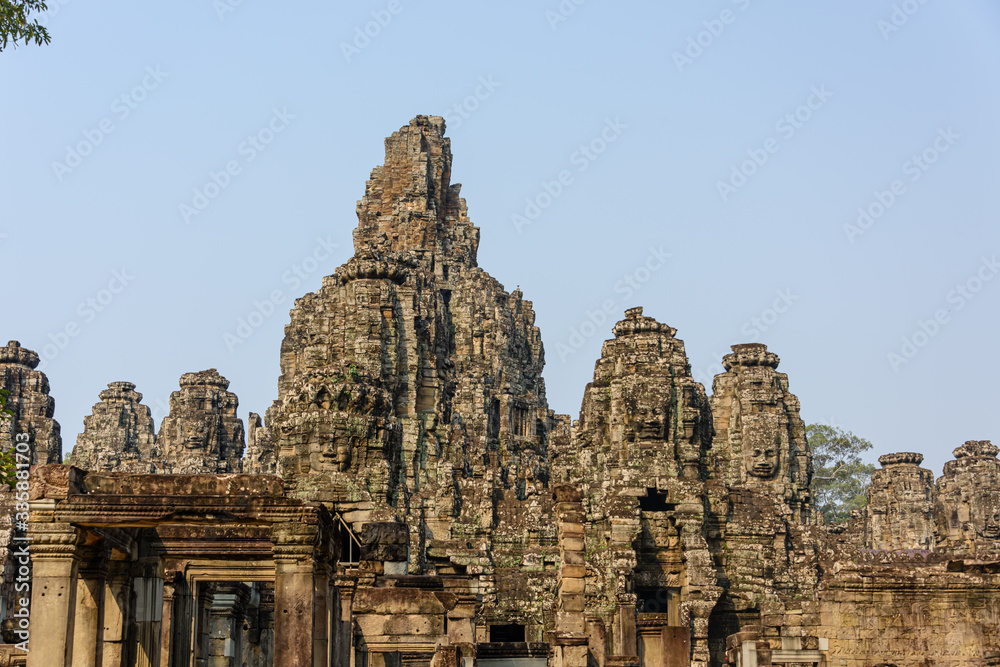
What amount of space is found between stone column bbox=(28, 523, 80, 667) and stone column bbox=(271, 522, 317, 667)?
6.87 ft

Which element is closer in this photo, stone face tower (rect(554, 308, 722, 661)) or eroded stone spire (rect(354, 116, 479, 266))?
stone face tower (rect(554, 308, 722, 661))

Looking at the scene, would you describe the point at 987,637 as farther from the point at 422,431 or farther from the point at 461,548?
the point at 422,431

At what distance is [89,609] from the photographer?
47.8 feet

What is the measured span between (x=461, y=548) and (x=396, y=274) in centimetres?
731

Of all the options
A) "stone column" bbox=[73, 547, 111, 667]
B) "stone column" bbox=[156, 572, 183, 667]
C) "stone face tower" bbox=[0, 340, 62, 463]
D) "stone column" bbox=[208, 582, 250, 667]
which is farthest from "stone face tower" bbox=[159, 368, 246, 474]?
"stone column" bbox=[73, 547, 111, 667]

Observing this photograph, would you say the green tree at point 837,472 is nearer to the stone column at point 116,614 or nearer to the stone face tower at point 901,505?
the stone face tower at point 901,505

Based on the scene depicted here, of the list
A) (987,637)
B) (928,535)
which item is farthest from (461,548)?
(928,535)

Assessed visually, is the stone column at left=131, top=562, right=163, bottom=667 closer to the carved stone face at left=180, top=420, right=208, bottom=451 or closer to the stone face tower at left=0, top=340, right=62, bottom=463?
the stone face tower at left=0, top=340, right=62, bottom=463

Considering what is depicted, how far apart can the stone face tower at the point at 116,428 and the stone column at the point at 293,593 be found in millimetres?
40249

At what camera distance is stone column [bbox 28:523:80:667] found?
527 inches

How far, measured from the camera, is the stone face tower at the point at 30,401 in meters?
38.2

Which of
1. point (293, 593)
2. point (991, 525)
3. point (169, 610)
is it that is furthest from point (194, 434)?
point (293, 593)

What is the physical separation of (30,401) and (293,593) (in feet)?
100

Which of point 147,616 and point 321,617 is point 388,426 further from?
point 321,617
